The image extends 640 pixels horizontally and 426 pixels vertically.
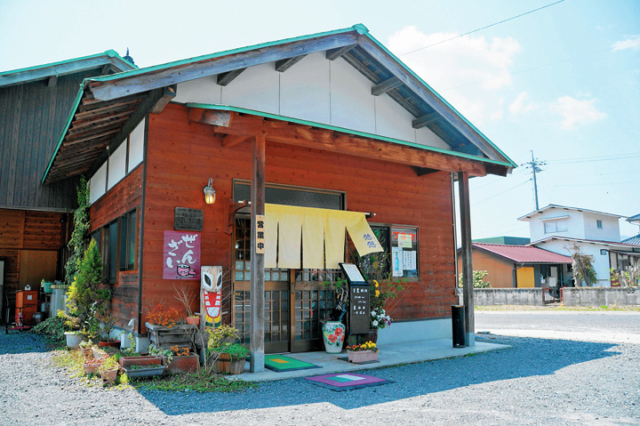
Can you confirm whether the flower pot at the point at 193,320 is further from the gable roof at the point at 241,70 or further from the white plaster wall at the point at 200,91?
the white plaster wall at the point at 200,91

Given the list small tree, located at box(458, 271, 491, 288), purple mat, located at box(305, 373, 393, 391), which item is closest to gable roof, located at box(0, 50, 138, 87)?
purple mat, located at box(305, 373, 393, 391)

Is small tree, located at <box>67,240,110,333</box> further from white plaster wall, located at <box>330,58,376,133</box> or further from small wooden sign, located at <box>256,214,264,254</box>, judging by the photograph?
white plaster wall, located at <box>330,58,376,133</box>

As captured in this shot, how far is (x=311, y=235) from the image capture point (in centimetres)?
782

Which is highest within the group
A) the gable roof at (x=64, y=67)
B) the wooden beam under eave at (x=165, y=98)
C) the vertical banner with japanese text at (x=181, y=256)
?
the gable roof at (x=64, y=67)

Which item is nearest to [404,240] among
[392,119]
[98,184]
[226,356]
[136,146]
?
[392,119]

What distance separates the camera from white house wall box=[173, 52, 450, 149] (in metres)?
7.59

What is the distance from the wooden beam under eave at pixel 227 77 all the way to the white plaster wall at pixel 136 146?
4.29 ft

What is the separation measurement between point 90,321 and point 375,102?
6550 millimetres

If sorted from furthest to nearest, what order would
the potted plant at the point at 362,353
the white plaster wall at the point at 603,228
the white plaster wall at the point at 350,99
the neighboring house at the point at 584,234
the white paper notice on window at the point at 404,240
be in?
the white plaster wall at the point at 603,228, the neighboring house at the point at 584,234, the white paper notice on window at the point at 404,240, the white plaster wall at the point at 350,99, the potted plant at the point at 362,353

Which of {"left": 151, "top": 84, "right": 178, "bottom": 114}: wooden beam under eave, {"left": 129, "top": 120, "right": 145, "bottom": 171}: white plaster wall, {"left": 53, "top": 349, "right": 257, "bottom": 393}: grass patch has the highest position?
{"left": 151, "top": 84, "right": 178, "bottom": 114}: wooden beam under eave

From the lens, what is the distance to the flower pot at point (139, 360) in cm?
593

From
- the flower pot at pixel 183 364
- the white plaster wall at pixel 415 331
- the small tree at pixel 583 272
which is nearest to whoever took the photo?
the flower pot at pixel 183 364

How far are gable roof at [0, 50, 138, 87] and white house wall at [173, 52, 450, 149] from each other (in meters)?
6.35

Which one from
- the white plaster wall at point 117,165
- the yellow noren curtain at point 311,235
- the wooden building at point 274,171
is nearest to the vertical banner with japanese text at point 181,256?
the wooden building at point 274,171
